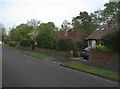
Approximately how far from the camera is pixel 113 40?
2720 centimetres

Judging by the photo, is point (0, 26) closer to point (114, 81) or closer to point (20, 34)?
point (20, 34)

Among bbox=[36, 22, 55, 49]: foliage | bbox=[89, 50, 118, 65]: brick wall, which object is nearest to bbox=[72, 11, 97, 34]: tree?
bbox=[36, 22, 55, 49]: foliage

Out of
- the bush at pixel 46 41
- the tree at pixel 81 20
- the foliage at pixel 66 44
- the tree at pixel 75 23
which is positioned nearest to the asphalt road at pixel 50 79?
the foliage at pixel 66 44

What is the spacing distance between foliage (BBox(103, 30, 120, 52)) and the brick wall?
53cm

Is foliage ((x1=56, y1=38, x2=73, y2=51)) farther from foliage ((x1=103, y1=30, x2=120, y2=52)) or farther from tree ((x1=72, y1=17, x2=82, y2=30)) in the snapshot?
tree ((x1=72, y1=17, x2=82, y2=30))

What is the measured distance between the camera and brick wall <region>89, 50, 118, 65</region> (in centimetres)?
2719

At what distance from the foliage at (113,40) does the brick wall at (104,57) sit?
0.53 metres

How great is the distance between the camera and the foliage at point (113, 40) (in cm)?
2667

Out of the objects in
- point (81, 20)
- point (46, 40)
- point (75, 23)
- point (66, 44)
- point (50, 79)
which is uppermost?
point (81, 20)

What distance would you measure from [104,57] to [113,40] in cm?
300

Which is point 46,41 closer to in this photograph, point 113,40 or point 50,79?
point 113,40

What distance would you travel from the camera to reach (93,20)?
10162 cm

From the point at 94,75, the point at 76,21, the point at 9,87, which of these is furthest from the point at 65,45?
the point at 76,21

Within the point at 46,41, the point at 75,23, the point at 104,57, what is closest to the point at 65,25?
the point at 75,23
